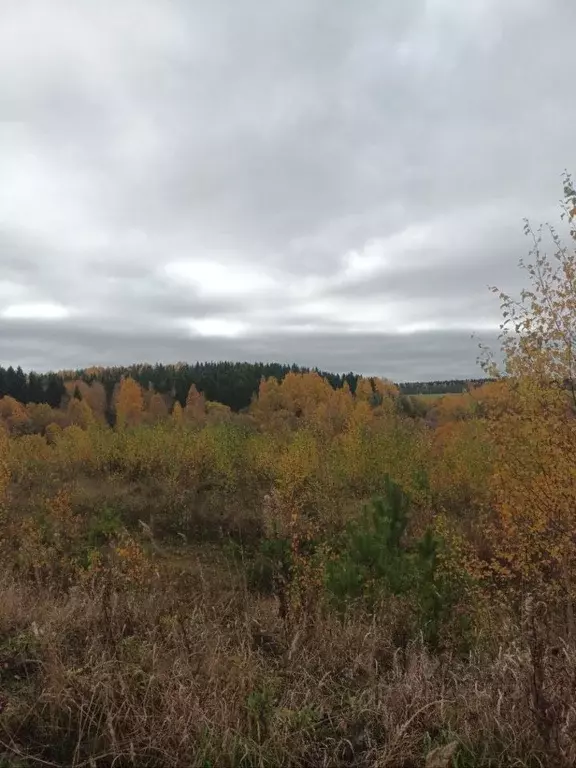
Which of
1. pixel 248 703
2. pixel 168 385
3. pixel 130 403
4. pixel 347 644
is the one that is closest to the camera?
pixel 248 703

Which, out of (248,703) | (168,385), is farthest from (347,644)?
(168,385)

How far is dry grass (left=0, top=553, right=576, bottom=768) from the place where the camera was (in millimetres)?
2705

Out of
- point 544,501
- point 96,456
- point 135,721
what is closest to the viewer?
point 135,721

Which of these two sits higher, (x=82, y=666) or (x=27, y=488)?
(x=82, y=666)

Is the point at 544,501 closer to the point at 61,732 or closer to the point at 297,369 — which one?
the point at 61,732

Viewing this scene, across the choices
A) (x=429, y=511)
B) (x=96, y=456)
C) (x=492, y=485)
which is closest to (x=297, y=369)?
(x=96, y=456)

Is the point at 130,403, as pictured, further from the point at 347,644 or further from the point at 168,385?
the point at 347,644

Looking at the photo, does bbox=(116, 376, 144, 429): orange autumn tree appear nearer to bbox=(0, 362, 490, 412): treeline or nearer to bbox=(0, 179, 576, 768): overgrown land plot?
bbox=(0, 362, 490, 412): treeline

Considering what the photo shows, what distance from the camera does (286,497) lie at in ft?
43.9

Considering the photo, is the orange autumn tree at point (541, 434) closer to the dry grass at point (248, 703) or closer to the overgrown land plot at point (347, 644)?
the overgrown land plot at point (347, 644)

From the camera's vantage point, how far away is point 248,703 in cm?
302

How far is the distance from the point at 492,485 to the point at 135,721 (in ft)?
23.5

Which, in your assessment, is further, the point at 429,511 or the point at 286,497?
the point at 429,511

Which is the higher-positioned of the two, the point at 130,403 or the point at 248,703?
the point at 248,703
